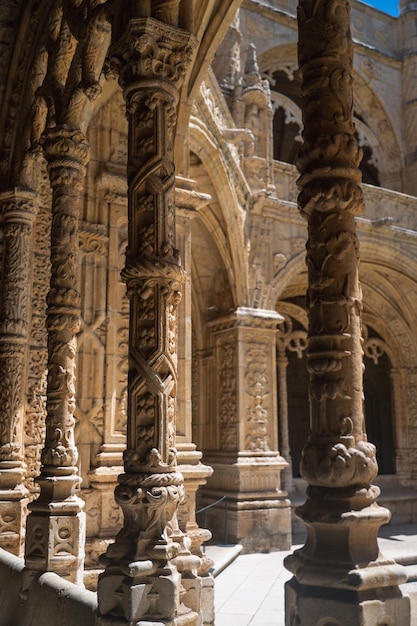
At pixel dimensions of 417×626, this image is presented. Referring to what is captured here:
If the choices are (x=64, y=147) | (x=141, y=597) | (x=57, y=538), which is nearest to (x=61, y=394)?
(x=57, y=538)

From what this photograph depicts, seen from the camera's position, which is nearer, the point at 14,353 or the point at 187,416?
the point at 14,353

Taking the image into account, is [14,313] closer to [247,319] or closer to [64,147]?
[64,147]

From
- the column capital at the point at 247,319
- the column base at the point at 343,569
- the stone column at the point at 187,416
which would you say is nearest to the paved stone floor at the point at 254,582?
the stone column at the point at 187,416

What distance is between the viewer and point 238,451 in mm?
9883

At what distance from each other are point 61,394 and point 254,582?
404 cm

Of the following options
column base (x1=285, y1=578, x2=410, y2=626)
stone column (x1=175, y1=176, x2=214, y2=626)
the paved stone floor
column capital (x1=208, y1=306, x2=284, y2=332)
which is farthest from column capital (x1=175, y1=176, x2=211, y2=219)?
column base (x1=285, y1=578, x2=410, y2=626)

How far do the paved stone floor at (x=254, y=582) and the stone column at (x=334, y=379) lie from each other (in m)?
2.89

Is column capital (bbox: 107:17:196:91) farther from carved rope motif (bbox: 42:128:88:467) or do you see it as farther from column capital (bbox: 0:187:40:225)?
column capital (bbox: 0:187:40:225)

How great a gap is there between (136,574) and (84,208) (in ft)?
15.5

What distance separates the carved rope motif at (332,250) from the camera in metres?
2.52

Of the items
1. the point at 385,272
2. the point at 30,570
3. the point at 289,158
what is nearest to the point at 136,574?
the point at 30,570

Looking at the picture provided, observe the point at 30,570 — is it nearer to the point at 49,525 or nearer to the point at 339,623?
the point at 49,525

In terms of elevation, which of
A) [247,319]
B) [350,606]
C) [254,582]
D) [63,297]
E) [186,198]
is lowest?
[254,582]

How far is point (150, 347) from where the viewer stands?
3.38 m
